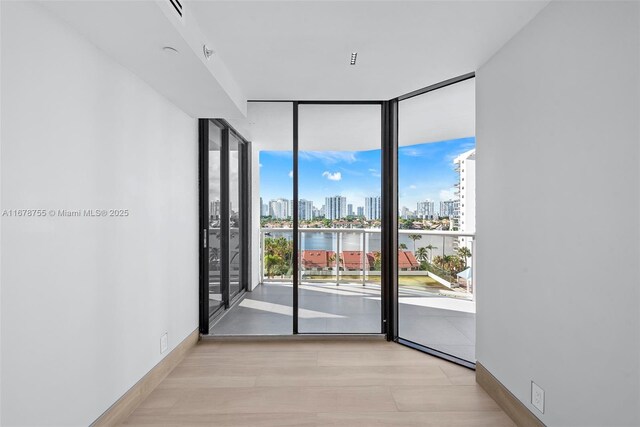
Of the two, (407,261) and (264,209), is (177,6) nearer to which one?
(264,209)

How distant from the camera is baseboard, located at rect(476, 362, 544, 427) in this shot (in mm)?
1924

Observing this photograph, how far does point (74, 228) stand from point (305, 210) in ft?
6.89

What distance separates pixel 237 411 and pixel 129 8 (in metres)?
2.35

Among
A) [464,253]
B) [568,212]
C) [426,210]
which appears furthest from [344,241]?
[568,212]

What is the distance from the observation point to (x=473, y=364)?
2.76 m

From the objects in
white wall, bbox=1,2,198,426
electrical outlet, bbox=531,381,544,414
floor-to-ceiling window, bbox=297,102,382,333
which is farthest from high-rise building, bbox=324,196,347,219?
electrical outlet, bbox=531,381,544,414

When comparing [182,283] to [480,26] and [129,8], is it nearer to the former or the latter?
[129,8]

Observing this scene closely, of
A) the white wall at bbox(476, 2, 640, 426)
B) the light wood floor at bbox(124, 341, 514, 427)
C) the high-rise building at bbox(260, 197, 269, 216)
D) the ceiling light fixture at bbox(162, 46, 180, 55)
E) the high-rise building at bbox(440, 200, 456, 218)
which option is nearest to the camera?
the white wall at bbox(476, 2, 640, 426)

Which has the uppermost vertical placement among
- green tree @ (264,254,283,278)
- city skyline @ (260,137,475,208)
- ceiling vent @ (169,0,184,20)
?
ceiling vent @ (169,0,184,20)

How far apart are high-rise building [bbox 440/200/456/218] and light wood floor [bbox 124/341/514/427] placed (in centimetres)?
138

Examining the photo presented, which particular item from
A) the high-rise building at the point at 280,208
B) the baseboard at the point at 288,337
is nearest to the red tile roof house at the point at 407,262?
the baseboard at the point at 288,337

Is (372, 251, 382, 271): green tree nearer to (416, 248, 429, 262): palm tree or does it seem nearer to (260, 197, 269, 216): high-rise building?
(416, 248, 429, 262): palm tree

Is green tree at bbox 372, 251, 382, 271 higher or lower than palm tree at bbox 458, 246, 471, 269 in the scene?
lower

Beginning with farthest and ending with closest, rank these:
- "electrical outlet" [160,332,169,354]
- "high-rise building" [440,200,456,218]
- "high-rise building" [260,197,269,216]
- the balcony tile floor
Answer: "high-rise building" [260,197,269,216] < the balcony tile floor < "high-rise building" [440,200,456,218] < "electrical outlet" [160,332,169,354]
